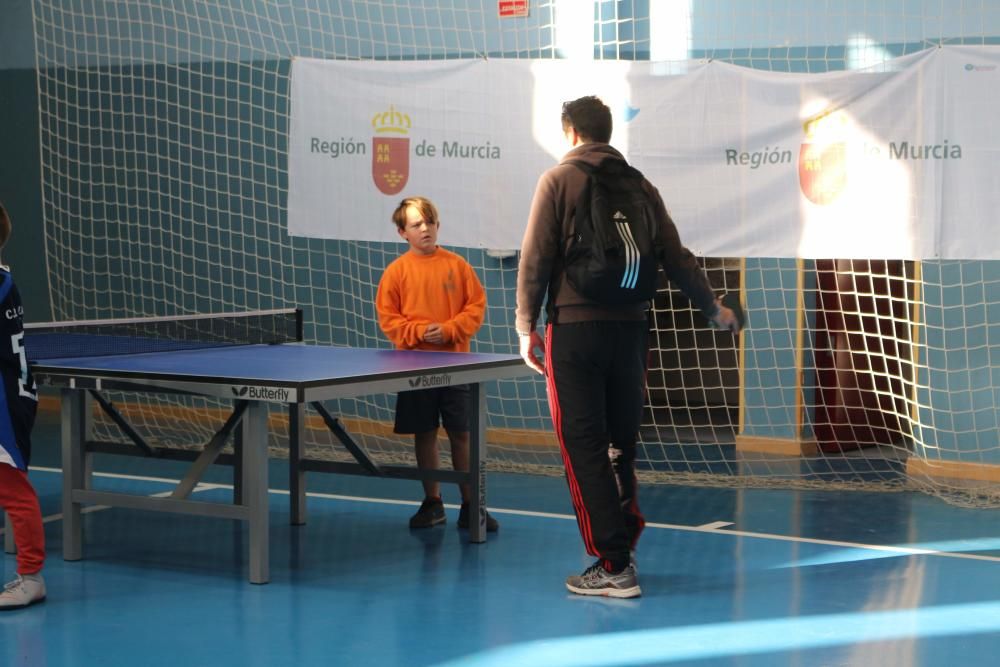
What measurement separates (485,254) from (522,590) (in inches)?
148

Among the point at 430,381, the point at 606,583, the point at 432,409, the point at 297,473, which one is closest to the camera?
the point at 606,583

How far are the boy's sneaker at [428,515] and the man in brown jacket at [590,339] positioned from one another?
145 centimetres

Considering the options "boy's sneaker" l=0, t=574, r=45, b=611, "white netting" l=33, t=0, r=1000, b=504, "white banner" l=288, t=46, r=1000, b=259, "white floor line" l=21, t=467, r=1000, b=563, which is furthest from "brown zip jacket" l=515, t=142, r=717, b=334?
"white netting" l=33, t=0, r=1000, b=504

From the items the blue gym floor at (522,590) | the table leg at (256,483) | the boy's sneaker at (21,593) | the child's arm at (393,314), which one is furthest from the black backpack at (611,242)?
the boy's sneaker at (21,593)

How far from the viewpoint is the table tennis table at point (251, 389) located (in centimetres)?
486

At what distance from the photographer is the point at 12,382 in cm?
455

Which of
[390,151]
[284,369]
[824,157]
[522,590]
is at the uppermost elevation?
[390,151]

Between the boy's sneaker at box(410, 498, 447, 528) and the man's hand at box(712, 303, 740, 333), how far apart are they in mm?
Answer: 1917

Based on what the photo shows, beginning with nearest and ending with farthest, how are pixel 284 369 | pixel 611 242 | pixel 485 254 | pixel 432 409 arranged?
pixel 611 242
pixel 284 369
pixel 432 409
pixel 485 254

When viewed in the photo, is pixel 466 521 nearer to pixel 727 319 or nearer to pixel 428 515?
pixel 428 515

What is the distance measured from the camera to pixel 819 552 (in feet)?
18.5

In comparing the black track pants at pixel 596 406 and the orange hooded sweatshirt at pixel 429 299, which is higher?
the orange hooded sweatshirt at pixel 429 299

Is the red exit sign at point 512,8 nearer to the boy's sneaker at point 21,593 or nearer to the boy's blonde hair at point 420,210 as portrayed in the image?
the boy's blonde hair at point 420,210

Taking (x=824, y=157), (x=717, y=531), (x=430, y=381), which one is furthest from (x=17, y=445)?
(x=824, y=157)
